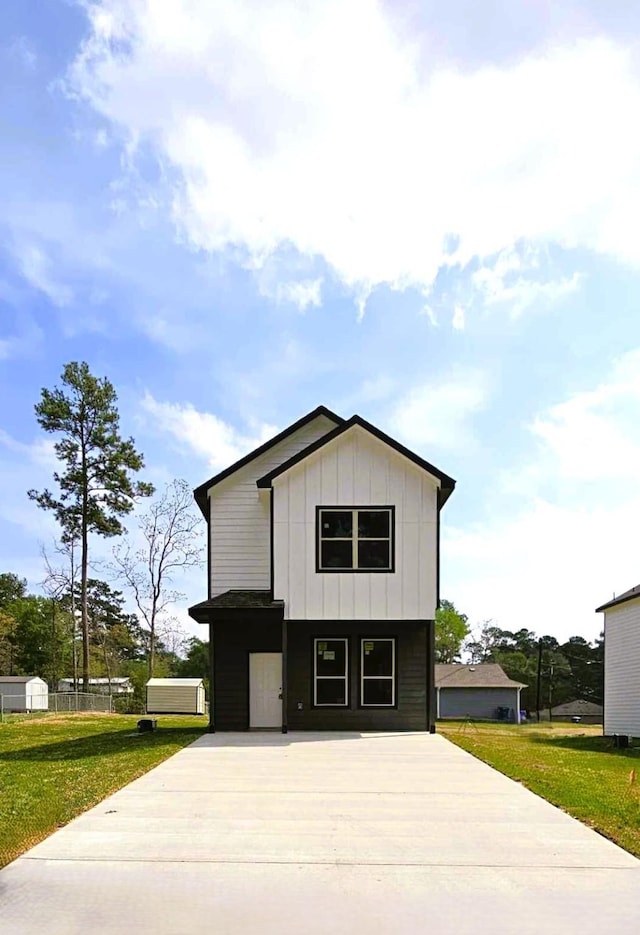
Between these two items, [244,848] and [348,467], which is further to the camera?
[348,467]

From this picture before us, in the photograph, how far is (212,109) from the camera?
38.1ft

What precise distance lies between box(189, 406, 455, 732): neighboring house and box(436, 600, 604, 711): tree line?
4622 centimetres

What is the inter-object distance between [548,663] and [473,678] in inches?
838

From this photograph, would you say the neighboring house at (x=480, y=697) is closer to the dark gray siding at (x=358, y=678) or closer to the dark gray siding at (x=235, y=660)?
the dark gray siding at (x=358, y=678)

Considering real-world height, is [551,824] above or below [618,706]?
above

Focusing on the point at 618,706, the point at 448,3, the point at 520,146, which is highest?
the point at 448,3

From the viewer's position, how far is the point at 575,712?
197 feet

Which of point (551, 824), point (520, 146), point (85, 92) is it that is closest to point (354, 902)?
point (551, 824)

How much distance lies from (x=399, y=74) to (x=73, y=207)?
688 cm

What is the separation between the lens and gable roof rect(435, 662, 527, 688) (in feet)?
156

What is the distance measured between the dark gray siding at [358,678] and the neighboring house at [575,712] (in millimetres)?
45231

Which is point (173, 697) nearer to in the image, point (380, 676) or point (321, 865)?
point (380, 676)

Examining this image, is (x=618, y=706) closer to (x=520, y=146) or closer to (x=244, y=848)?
(x=520, y=146)

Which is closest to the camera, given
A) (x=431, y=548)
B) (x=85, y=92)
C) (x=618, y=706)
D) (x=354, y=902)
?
(x=354, y=902)
